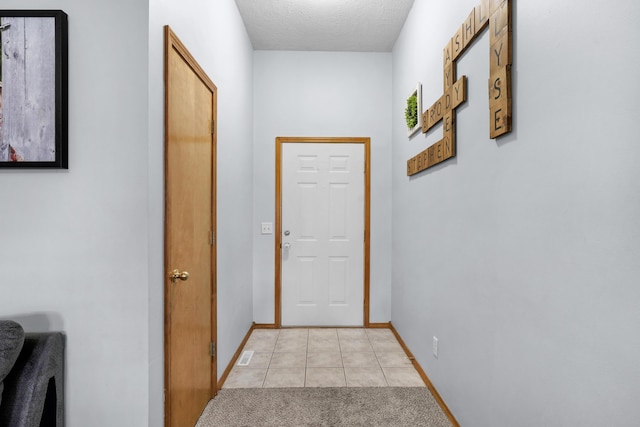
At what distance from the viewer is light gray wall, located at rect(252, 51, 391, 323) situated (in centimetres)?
364

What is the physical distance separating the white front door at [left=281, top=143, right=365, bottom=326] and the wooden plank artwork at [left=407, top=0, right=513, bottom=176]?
50.1 inches

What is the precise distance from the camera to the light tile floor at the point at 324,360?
246 cm

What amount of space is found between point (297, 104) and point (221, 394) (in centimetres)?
271

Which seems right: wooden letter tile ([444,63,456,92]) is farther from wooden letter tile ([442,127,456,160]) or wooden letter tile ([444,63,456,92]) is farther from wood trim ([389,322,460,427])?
wood trim ([389,322,460,427])

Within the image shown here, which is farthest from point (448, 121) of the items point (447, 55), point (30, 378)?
point (30, 378)

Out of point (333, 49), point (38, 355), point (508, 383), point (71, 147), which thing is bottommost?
point (508, 383)

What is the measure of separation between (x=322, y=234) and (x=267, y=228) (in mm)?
572

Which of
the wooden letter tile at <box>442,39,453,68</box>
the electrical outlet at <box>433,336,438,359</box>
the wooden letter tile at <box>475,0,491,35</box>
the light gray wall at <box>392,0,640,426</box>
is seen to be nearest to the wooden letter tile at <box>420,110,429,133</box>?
the wooden letter tile at <box>442,39,453,68</box>

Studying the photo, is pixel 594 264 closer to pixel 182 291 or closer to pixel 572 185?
pixel 572 185

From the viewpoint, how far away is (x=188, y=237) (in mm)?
1770

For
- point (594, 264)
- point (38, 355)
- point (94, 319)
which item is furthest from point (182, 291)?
point (594, 264)

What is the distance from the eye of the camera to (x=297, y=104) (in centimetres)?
365

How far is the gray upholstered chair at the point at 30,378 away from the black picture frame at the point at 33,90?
0.59 meters

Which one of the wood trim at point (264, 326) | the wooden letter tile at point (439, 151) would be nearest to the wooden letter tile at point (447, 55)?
the wooden letter tile at point (439, 151)
